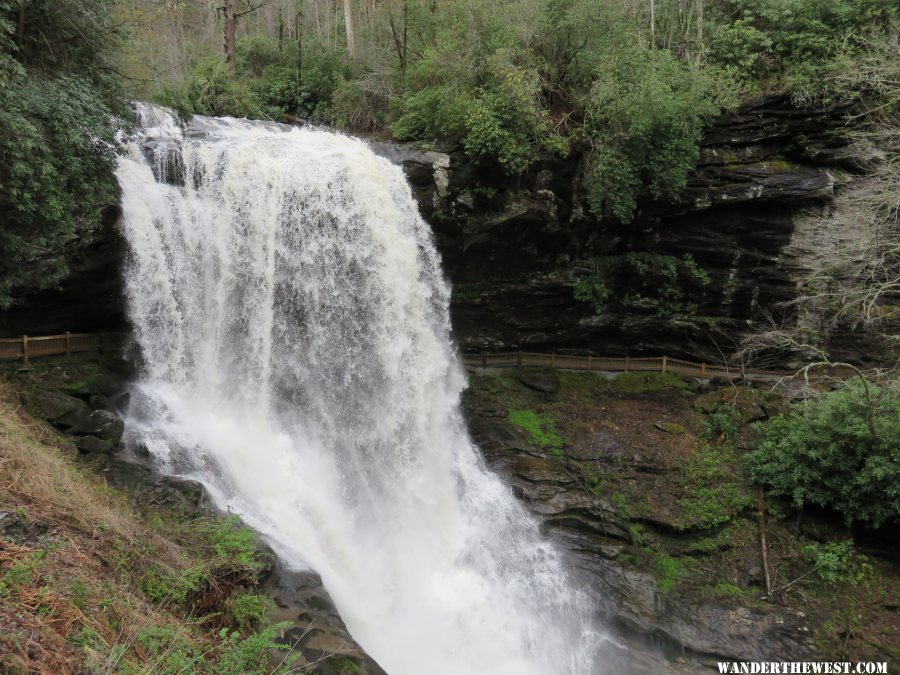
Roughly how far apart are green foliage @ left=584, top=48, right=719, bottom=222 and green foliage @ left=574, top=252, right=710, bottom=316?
188 centimetres

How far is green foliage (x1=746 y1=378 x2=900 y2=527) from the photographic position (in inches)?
405

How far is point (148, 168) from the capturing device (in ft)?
35.4

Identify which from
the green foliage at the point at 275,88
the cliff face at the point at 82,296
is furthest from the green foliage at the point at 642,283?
the cliff face at the point at 82,296

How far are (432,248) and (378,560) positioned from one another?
25.7 feet

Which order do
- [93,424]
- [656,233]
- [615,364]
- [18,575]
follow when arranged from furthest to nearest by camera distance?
[615,364] < [656,233] < [93,424] < [18,575]

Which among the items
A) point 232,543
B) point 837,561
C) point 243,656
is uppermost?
point 243,656

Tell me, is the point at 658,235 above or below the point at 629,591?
above

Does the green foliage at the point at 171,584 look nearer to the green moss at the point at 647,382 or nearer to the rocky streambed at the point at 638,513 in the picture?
the rocky streambed at the point at 638,513

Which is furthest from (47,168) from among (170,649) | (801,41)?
(801,41)

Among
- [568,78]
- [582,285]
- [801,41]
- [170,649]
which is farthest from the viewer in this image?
[582,285]

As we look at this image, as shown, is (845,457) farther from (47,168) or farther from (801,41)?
(47,168)

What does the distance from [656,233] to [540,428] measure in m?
7.02

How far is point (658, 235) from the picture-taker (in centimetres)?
1559

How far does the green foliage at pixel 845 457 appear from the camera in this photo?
1030 centimetres
